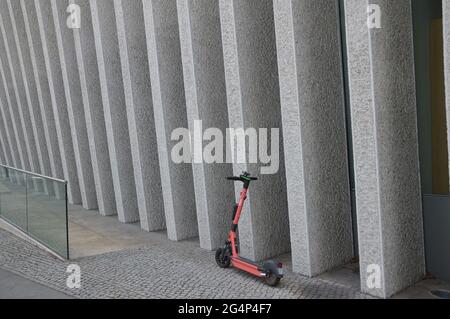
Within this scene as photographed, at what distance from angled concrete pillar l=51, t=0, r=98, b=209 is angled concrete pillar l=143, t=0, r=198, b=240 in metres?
4.01

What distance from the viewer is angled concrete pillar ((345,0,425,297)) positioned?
18.9 ft

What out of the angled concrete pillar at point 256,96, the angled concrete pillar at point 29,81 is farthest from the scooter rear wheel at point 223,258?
the angled concrete pillar at point 29,81

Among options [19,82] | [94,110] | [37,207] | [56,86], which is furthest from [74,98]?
[19,82]

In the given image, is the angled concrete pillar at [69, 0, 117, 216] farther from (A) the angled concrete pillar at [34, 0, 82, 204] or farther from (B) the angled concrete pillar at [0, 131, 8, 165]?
(B) the angled concrete pillar at [0, 131, 8, 165]

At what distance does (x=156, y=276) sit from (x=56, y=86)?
26.8ft

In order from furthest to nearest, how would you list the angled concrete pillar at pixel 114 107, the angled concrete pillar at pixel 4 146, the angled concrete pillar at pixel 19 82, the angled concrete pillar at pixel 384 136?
the angled concrete pillar at pixel 4 146
the angled concrete pillar at pixel 19 82
the angled concrete pillar at pixel 114 107
the angled concrete pillar at pixel 384 136

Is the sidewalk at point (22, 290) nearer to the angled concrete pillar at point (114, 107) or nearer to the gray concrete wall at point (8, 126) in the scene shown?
the angled concrete pillar at point (114, 107)

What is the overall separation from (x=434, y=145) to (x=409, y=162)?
546mm

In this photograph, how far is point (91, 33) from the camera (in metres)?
11.7

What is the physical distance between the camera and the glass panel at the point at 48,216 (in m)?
8.23

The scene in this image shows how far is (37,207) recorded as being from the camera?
8812 millimetres

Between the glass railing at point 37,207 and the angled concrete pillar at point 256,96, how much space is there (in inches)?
121

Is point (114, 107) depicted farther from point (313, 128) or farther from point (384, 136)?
point (384, 136)
